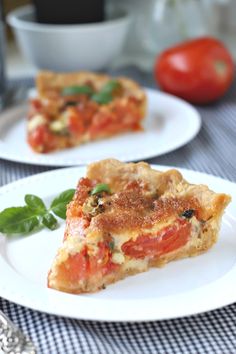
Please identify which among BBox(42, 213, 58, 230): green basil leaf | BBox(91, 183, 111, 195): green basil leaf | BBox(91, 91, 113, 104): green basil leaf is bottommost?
BBox(91, 91, 113, 104): green basil leaf

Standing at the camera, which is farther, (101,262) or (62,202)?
(62,202)

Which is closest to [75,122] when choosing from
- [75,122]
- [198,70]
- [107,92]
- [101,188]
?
[75,122]

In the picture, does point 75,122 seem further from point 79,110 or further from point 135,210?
point 135,210

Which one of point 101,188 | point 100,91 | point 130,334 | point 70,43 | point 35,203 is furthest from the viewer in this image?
point 70,43

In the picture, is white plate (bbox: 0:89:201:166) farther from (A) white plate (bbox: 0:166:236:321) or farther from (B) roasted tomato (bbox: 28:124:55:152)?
(A) white plate (bbox: 0:166:236:321)

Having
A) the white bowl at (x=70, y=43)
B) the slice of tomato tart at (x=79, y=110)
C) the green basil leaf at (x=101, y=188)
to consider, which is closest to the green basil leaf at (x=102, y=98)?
the slice of tomato tart at (x=79, y=110)

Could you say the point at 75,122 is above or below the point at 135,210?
below

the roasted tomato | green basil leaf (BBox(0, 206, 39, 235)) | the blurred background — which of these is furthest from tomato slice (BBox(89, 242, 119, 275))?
the blurred background
